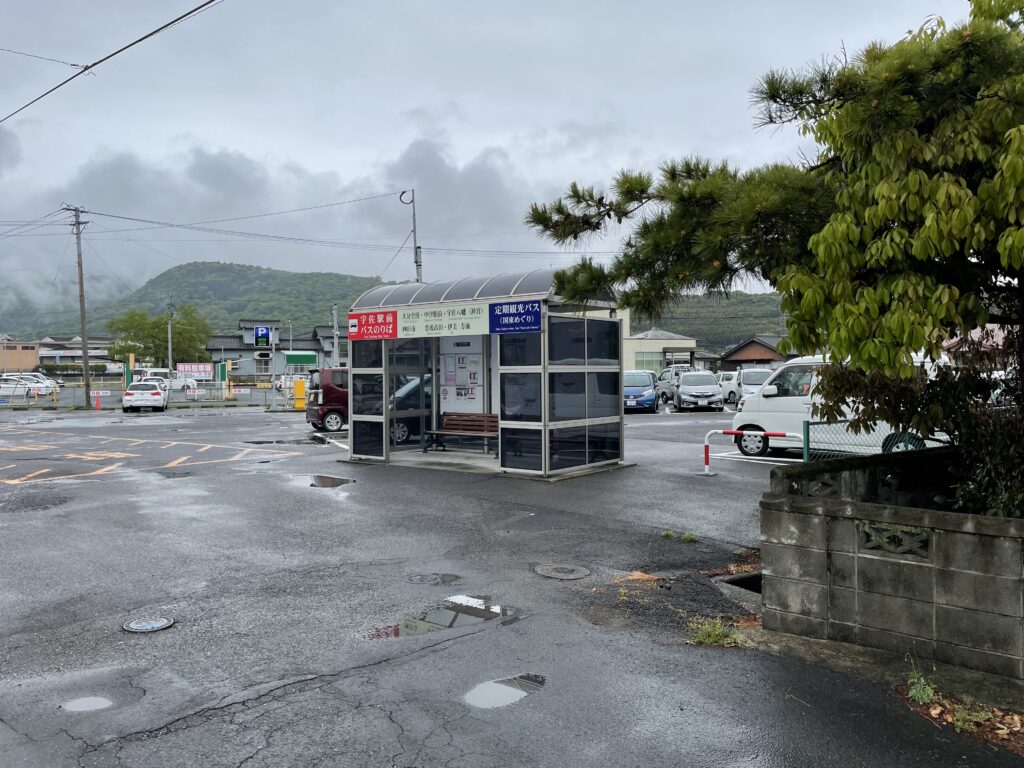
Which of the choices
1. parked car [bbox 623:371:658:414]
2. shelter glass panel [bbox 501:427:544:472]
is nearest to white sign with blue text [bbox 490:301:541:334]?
shelter glass panel [bbox 501:427:544:472]

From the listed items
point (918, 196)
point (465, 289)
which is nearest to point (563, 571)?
point (918, 196)

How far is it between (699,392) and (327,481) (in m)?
20.8

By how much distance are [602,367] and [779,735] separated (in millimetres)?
9954

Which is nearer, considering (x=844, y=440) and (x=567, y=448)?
(x=844, y=440)

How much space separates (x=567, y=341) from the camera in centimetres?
1291

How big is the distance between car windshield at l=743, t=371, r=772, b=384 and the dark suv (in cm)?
1636

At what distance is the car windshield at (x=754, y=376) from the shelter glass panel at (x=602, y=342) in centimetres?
1871

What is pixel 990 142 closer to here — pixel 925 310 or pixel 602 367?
pixel 925 310

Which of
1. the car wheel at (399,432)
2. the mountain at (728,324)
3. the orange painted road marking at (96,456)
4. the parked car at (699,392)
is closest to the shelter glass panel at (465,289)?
the car wheel at (399,432)

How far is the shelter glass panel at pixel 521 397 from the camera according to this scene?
1262 cm

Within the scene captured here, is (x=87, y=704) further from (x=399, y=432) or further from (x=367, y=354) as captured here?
(x=399, y=432)

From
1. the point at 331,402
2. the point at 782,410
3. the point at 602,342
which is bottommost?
the point at 331,402

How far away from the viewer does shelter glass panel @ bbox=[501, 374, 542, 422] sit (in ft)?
41.4

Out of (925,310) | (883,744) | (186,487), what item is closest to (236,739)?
(883,744)
